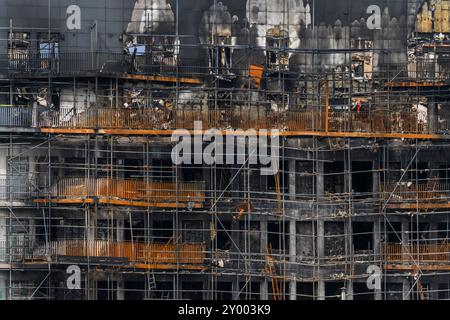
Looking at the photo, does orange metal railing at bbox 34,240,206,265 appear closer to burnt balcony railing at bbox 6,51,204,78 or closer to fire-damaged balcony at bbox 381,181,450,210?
burnt balcony railing at bbox 6,51,204,78

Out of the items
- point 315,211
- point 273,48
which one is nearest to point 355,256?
point 315,211

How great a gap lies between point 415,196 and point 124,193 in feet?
41.0

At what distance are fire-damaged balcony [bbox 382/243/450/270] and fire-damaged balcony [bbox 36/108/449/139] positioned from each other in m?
4.81

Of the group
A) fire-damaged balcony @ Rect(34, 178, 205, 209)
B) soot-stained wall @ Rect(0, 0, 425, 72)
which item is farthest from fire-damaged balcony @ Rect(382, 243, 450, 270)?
soot-stained wall @ Rect(0, 0, 425, 72)

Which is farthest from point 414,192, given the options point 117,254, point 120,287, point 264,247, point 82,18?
point 82,18

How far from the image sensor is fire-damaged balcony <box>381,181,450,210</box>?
108250 mm

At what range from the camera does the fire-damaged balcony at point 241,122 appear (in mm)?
107812

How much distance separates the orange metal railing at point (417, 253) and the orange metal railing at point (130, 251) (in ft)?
26.7

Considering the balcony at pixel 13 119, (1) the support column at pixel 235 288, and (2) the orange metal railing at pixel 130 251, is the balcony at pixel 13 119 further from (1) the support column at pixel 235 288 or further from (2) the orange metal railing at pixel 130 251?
(1) the support column at pixel 235 288

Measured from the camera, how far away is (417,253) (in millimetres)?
108250

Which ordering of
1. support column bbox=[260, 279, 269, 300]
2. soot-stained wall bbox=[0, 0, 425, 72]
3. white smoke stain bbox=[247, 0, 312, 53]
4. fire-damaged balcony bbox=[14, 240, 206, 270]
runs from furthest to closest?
white smoke stain bbox=[247, 0, 312, 53]
soot-stained wall bbox=[0, 0, 425, 72]
support column bbox=[260, 279, 269, 300]
fire-damaged balcony bbox=[14, 240, 206, 270]

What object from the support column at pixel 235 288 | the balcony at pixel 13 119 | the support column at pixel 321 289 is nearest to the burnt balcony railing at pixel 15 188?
the balcony at pixel 13 119

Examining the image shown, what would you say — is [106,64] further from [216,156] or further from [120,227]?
[120,227]

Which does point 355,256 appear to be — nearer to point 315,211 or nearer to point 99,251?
point 315,211
